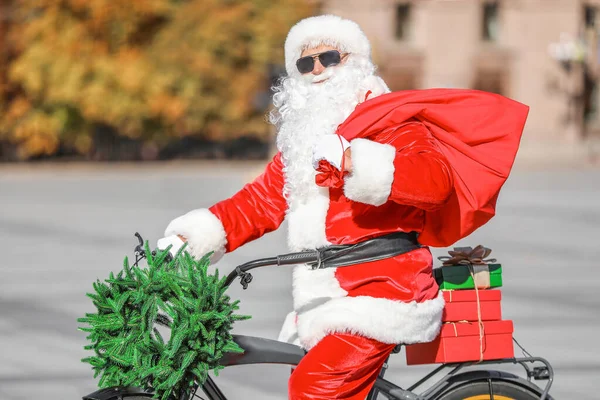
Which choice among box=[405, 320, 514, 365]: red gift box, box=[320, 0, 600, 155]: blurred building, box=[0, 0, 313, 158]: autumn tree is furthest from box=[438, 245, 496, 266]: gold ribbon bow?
box=[320, 0, 600, 155]: blurred building

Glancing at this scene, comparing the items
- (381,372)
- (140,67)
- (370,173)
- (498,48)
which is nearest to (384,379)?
(381,372)

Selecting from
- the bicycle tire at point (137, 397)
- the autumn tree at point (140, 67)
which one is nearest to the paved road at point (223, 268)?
the bicycle tire at point (137, 397)

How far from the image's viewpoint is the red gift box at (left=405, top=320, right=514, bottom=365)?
362 cm

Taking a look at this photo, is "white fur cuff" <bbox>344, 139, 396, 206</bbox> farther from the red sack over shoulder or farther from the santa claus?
the red sack over shoulder

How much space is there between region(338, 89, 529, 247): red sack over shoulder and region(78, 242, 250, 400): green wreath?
2.30 feet

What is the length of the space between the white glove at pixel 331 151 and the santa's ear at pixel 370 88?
1.57 feet

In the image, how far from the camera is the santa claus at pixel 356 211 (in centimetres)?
330

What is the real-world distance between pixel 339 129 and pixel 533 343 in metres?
4.36

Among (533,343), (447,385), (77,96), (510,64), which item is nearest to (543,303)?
(533,343)

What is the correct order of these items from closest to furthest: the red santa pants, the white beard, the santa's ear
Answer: the red santa pants, the white beard, the santa's ear

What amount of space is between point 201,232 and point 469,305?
36.1 inches

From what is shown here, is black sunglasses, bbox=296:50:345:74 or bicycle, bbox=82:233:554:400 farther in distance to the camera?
black sunglasses, bbox=296:50:345:74

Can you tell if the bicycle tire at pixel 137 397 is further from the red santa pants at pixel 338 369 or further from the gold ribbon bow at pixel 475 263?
the gold ribbon bow at pixel 475 263

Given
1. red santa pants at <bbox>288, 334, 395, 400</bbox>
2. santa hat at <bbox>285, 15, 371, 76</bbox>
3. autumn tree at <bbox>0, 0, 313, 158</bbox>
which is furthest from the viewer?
autumn tree at <bbox>0, 0, 313, 158</bbox>
